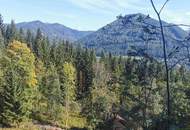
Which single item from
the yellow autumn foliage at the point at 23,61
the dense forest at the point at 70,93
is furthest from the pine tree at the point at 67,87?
the yellow autumn foliage at the point at 23,61

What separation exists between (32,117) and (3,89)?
14681 mm

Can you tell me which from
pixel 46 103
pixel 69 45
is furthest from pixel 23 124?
pixel 69 45

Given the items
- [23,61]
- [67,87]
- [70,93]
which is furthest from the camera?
[70,93]

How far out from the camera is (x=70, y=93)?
10200 cm

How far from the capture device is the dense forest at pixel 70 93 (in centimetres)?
6824

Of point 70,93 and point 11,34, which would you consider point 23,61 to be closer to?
point 70,93

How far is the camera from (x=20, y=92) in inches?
3044

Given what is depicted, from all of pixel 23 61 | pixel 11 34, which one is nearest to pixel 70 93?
pixel 23 61

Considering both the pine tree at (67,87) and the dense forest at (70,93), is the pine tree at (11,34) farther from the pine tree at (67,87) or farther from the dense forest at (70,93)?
the pine tree at (67,87)

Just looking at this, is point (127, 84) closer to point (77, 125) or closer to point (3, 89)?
point (77, 125)

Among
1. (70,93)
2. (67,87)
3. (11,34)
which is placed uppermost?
(11,34)

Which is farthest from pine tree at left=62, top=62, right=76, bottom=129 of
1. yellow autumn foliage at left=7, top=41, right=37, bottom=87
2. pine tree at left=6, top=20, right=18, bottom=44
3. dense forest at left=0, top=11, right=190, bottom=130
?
pine tree at left=6, top=20, right=18, bottom=44

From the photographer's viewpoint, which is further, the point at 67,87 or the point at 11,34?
the point at 11,34

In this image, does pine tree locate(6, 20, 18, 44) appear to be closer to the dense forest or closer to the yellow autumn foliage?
the dense forest
